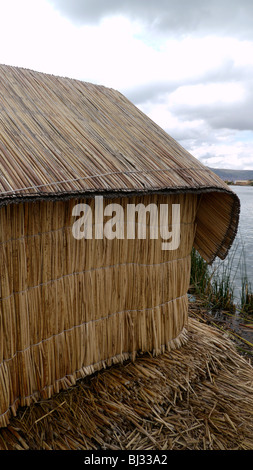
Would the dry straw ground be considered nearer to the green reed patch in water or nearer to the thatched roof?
the thatched roof

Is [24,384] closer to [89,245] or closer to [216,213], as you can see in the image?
[89,245]

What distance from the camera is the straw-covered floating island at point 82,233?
2062 millimetres

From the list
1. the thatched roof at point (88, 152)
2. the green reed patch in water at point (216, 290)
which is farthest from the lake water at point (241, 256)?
the thatched roof at point (88, 152)

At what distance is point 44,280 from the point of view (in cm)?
225

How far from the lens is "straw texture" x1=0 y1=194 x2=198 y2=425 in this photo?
2096mm

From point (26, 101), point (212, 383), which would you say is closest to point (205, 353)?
point (212, 383)

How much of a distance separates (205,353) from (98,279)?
1.19 metres

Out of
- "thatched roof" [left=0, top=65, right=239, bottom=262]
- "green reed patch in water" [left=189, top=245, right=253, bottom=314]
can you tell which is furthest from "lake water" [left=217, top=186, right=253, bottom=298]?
"thatched roof" [left=0, top=65, right=239, bottom=262]

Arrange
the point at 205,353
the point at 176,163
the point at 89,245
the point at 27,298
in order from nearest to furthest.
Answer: the point at 27,298 < the point at 89,245 < the point at 176,163 < the point at 205,353

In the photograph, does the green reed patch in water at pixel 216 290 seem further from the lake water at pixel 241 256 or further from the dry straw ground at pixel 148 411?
the dry straw ground at pixel 148 411
